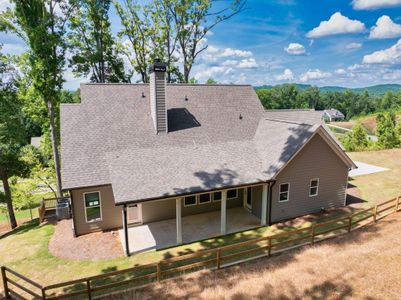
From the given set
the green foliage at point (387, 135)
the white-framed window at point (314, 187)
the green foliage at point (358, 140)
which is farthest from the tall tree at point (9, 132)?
the green foliage at point (387, 135)

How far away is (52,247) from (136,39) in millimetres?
23567

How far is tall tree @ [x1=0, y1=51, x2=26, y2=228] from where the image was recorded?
1598 cm

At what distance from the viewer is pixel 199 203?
15.6 meters

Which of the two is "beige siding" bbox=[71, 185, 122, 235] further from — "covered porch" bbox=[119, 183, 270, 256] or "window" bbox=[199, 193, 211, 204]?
"window" bbox=[199, 193, 211, 204]

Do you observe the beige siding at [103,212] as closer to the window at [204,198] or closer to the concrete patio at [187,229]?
the concrete patio at [187,229]

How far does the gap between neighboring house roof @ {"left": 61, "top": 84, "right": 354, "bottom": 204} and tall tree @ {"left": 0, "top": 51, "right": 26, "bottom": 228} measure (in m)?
3.98

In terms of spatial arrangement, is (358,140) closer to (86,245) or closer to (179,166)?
(179,166)

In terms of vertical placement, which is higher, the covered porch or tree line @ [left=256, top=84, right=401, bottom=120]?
tree line @ [left=256, top=84, right=401, bottom=120]

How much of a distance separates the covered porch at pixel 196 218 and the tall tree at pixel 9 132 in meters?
9.03

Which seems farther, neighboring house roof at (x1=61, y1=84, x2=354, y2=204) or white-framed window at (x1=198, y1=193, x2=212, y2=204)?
white-framed window at (x1=198, y1=193, x2=212, y2=204)

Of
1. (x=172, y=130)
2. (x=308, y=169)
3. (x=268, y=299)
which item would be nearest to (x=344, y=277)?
(x=268, y=299)

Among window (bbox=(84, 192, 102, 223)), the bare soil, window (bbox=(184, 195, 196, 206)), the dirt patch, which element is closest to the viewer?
the bare soil

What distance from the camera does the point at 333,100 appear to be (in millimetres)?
134125

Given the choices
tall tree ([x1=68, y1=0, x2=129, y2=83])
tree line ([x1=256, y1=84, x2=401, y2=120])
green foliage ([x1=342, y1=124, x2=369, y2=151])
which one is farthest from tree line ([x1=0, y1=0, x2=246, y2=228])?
tree line ([x1=256, y1=84, x2=401, y2=120])
